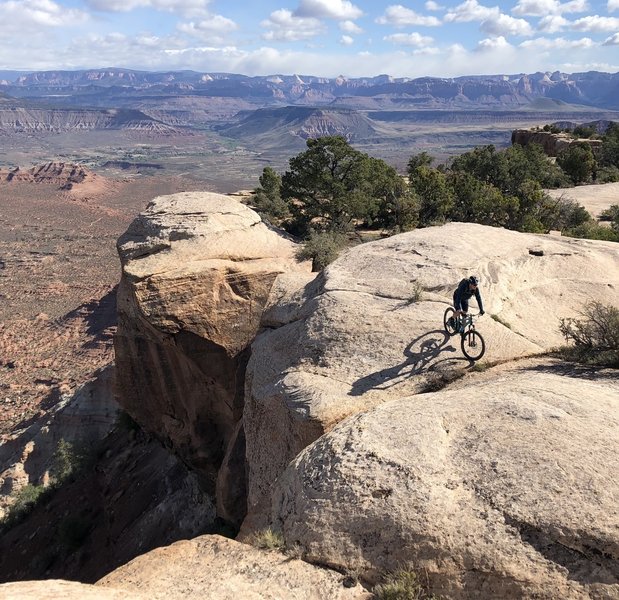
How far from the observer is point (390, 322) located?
41.8 ft

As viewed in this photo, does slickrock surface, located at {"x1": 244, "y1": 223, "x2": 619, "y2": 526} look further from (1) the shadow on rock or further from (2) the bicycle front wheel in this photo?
(2) the bicycle front wheel

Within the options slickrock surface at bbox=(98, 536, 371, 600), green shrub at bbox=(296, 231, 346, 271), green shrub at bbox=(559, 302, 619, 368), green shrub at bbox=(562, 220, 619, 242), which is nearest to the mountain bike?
green shrub at bbox=(559, 302, 619, 368)

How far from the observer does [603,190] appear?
39875 millimetres

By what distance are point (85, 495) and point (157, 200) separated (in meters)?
17.0

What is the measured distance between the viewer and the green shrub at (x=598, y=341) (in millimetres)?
10828

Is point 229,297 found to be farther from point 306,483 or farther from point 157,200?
point 306,483

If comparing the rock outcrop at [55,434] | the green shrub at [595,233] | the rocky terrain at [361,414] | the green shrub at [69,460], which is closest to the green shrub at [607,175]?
the green shrub at [595,233]

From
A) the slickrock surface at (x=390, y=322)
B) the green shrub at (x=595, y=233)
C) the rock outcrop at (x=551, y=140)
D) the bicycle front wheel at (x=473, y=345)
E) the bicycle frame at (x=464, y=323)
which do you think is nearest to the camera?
the slickrock surface at (x=390, y=322)

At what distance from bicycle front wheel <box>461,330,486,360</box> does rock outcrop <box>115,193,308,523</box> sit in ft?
23.4

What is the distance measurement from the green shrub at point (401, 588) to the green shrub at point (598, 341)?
6.73m

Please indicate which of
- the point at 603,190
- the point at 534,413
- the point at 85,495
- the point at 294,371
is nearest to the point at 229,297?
the point at 294,371

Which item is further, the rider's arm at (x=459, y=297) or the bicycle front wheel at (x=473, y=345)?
the rider's arm at (x=459, y=297)

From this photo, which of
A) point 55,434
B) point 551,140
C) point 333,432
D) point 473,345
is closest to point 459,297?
point 473,345

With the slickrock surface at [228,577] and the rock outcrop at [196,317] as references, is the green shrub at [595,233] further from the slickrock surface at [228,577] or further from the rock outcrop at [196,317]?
the slickrock surface at [228,577]
